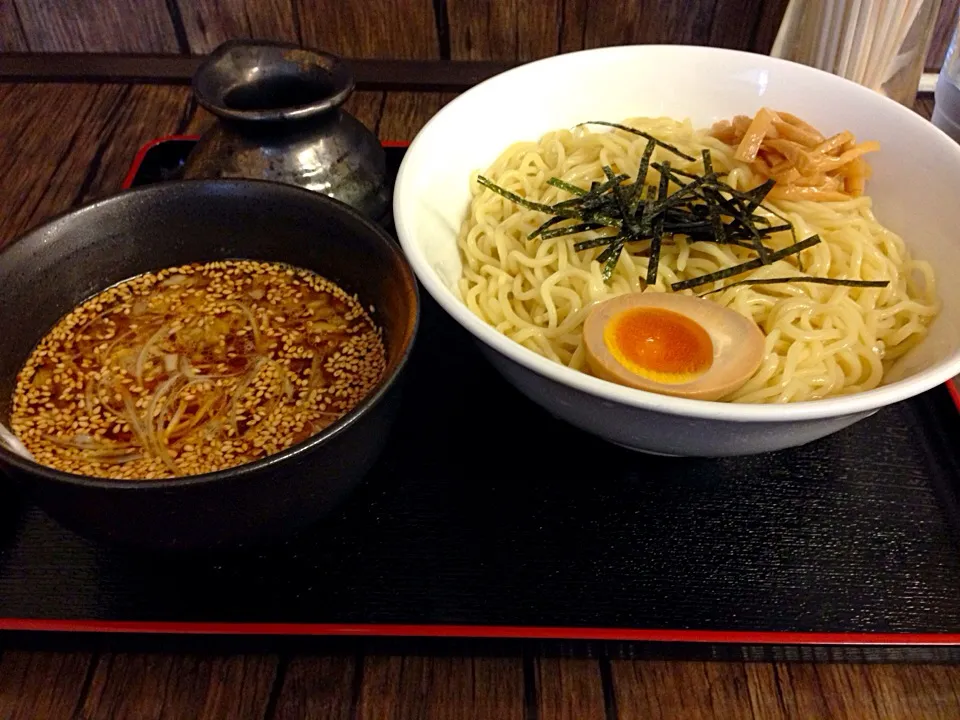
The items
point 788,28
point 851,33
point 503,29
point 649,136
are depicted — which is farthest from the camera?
point 503,29

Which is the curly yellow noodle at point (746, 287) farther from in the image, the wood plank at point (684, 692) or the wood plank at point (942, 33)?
the wood plank at point (942, 33)

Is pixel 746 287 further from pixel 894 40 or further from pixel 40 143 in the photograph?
pixel 40 143

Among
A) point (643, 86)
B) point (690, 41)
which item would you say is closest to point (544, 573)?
point (643, 86)

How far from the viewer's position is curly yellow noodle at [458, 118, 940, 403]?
1.59 meters

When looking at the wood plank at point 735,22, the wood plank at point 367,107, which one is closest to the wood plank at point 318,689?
the wood plank at point 367,107

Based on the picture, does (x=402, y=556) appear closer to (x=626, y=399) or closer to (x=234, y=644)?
(x=234, y=644)

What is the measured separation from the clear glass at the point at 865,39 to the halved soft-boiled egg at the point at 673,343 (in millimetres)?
1621

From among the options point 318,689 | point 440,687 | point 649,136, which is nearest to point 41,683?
point 318,689

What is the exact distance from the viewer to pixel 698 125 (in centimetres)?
214

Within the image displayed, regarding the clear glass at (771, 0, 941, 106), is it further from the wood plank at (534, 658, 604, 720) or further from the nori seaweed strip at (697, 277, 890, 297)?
the wood plank at (534, 658, 604, 720)

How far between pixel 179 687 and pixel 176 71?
8.74 ft

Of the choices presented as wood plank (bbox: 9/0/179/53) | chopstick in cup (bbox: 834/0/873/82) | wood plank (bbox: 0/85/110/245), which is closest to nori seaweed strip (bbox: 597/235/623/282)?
chopstick in cup (bbox: 834/0/873/82)

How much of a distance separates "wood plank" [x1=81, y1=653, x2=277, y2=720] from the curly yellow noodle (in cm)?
86

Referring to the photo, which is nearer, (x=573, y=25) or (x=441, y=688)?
(x=441, y=688)
